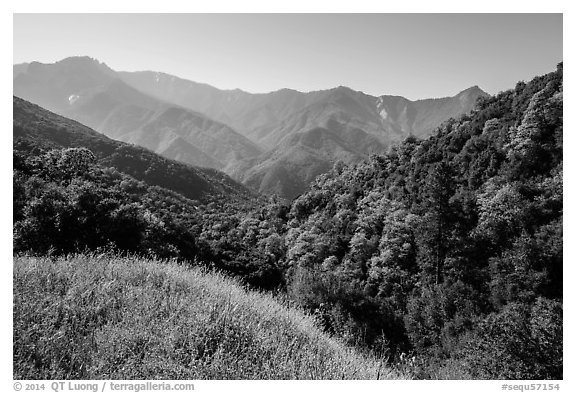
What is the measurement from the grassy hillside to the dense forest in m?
7.49

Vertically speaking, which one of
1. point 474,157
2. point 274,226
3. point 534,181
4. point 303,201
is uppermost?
point 474,157

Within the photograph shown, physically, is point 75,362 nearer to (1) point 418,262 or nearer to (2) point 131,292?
(2) point 131,292

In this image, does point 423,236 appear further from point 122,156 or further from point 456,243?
point 122,156

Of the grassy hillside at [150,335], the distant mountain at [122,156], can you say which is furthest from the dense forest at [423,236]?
the distant mountain at [122,156]

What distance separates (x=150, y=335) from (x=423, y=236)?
44.2 meters

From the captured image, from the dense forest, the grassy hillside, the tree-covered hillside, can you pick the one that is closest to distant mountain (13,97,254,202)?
the dense forest

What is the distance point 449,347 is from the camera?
3362 cm

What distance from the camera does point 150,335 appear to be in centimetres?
439

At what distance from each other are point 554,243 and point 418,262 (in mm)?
15082

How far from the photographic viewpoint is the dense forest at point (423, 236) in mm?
17938

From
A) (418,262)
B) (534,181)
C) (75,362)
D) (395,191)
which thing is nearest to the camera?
(75,362)

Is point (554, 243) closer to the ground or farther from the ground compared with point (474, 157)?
closer to the ground

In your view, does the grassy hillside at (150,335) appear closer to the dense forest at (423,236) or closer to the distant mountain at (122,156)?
the dense forest at (423,236)
